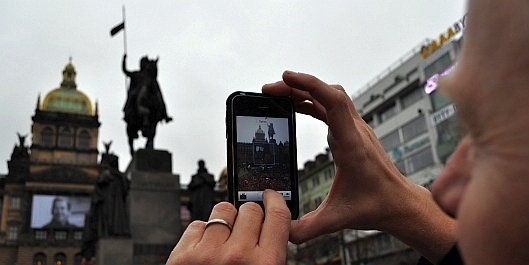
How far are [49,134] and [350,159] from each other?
2931 inches

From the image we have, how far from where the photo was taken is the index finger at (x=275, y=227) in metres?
1.09

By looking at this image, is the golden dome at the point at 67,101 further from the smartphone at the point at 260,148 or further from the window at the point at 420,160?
the smartphone at the point at 260,148

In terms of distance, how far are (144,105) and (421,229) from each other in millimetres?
11104

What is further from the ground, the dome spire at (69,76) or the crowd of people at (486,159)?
the dome spire at (69,76)

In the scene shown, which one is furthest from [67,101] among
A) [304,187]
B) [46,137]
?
[304,187]

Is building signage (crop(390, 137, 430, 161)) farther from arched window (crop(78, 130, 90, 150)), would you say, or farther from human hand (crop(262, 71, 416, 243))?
arched window (crop(78, 130, 90, 150))

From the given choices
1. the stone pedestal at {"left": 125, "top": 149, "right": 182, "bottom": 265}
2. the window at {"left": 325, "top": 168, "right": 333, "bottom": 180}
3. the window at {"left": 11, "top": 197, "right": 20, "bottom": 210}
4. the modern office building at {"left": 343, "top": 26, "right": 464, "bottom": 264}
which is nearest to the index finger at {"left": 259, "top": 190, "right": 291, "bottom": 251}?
the stone pedestal at {"left": 125, "top": 149, "right": 182, "bottom": 265}

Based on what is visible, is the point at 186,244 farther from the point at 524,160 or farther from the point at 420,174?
the point at 420,174

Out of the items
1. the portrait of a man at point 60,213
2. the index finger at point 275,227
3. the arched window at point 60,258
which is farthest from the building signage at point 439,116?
the arched window at point 60,258

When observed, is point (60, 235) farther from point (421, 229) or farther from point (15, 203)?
point (421, 229)

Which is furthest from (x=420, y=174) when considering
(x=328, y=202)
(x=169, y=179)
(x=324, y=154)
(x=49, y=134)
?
(x=49, y=134)

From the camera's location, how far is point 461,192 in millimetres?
678

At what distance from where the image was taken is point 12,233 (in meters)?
58.3

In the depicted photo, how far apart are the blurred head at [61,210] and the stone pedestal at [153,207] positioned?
5333 cm
